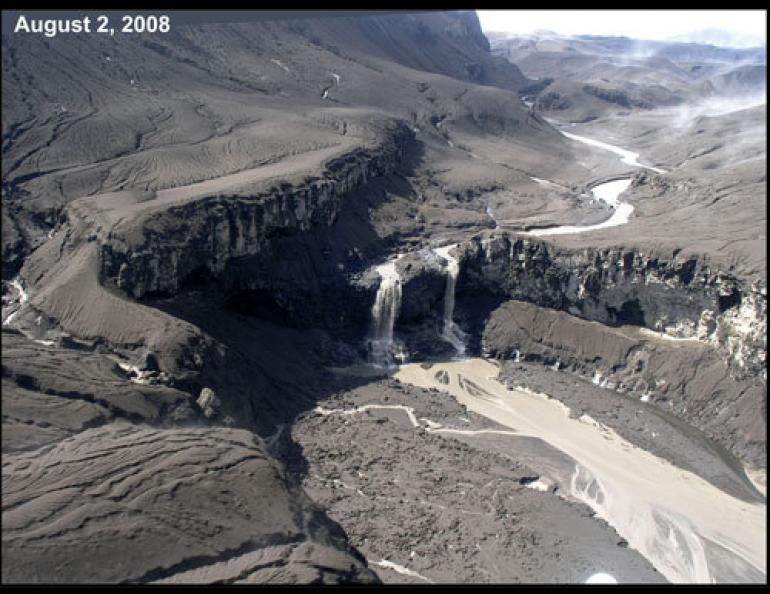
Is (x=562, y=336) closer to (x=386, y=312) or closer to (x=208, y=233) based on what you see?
(x=386, y=312)

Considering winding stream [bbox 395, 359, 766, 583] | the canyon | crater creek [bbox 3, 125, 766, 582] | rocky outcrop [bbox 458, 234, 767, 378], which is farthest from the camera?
rocky outcrop [bbox 458, 234, 767, 378]

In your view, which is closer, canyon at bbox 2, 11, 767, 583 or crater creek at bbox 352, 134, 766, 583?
canyon at bbox 2, 11, 767, 583

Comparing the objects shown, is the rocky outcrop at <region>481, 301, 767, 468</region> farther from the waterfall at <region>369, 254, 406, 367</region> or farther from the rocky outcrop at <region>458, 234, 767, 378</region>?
the waterfall at <region>369, 254, 406, 367</region>

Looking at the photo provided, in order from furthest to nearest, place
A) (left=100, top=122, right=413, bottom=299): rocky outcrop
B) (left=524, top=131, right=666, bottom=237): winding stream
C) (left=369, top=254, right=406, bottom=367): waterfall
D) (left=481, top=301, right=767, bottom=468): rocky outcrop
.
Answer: (left=524, top=131, right=666, bottom=237): winding stream < (left=369, top=254, right=406, bottom=367): waterfall < (left=100, top=122, right=413, bottom=299): rocky outcrop < (left=481, top=301, right=767, bottom=468): rocky outcrop

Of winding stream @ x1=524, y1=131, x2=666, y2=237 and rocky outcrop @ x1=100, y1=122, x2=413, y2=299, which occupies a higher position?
rocky outcrop @ x1=100, y1=122, x2=413, y2=299

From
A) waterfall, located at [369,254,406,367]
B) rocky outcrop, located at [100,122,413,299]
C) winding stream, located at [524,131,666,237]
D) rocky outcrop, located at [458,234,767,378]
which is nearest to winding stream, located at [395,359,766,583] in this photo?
waterfall, located at [369,254,406,367]

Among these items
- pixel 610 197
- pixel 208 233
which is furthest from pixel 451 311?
pixel 610 197
